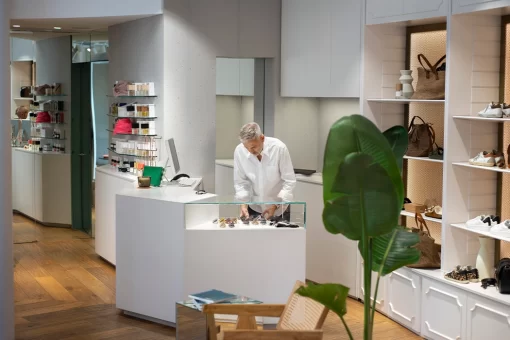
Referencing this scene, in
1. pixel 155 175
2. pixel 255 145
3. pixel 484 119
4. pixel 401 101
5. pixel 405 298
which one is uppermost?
pixel 401 101

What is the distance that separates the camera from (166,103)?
8188mm

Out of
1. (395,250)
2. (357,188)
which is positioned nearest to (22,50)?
(395,250)

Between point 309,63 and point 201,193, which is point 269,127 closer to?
point 309,63

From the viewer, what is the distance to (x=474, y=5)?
5930mm

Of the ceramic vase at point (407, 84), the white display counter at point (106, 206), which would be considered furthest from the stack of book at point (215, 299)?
the white display counter at point (106, 206)

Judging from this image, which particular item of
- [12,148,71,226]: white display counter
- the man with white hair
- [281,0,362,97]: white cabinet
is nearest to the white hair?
the man with white hair

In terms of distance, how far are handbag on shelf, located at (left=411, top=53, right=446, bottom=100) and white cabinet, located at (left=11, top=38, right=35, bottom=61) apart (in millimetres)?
5962

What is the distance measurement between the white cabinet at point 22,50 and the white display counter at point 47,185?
1.29m

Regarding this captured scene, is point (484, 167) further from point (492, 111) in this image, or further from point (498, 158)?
point (492, 111)

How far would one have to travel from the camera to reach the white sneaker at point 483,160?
6109mm

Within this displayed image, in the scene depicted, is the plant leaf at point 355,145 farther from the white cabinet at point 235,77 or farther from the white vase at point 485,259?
the white cabinet at point 235,77

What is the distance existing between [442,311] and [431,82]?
1.83 m

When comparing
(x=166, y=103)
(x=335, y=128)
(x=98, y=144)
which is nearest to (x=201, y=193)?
(x=166, y=103)

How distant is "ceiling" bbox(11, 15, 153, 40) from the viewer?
8.62 meters
